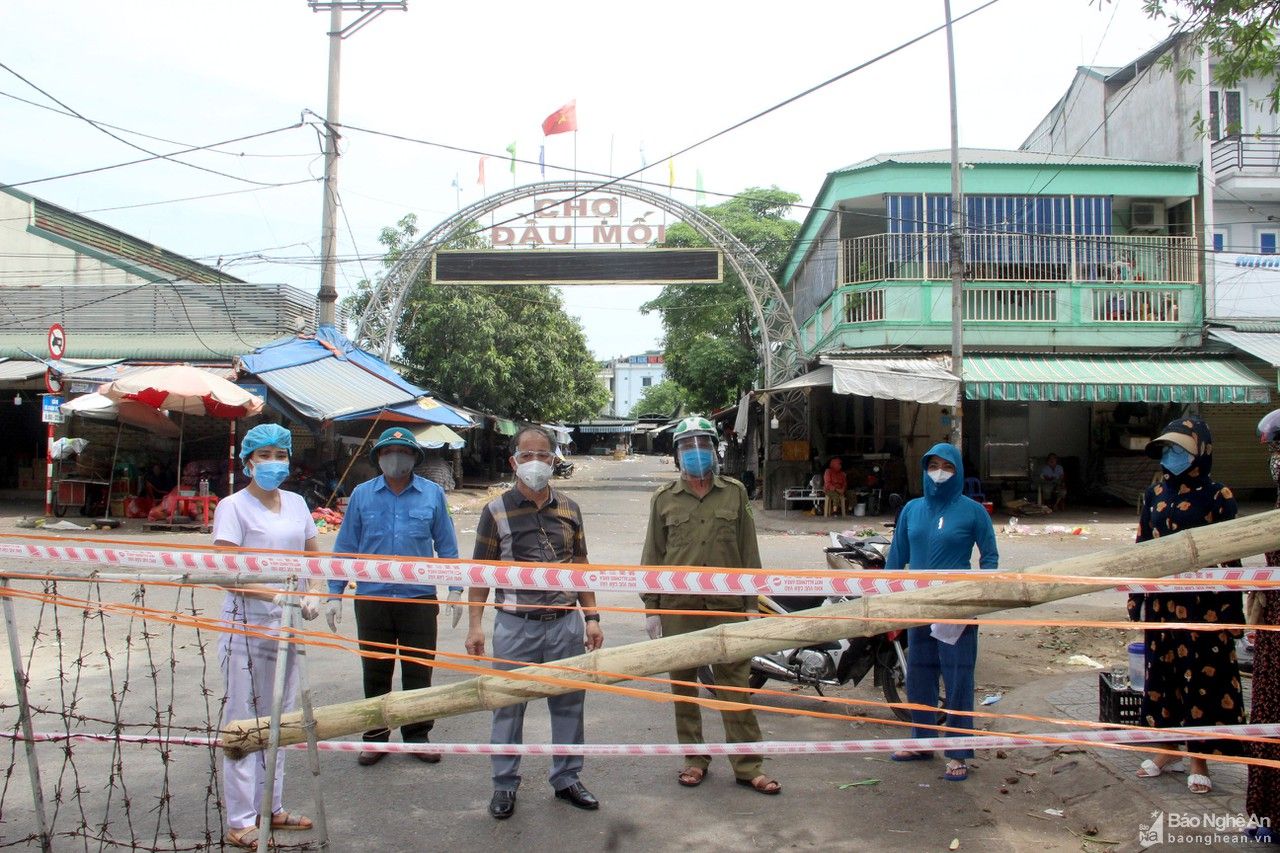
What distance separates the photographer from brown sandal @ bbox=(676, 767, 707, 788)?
4496 mm

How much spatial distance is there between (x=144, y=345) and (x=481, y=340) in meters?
9.73

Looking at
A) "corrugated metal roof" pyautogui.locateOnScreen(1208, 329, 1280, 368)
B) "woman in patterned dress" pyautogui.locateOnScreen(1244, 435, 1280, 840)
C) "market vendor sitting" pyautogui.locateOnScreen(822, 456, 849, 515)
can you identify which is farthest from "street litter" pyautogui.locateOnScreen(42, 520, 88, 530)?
"corrugated metal roof" pyautogui.locateOnScreen(1208, 329, 1280, 368)

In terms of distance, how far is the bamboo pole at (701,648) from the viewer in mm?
3180

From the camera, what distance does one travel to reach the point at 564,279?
2255cm

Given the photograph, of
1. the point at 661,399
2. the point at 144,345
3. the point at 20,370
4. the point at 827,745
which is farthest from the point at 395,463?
the point at 661,399

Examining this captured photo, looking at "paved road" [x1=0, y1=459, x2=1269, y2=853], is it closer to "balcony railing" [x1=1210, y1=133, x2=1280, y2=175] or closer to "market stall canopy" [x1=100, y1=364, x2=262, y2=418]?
"market stall canopy" [x1=100, y1=364, x2=262, y2=418]

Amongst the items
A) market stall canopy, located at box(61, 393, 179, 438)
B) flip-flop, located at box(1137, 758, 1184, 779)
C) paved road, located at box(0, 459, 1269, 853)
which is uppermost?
market stall canopy, located at box(61, 393, 179, 438)

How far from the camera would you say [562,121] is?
22.0 m

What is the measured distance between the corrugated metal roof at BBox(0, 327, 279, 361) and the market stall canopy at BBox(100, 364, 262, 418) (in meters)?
4.93

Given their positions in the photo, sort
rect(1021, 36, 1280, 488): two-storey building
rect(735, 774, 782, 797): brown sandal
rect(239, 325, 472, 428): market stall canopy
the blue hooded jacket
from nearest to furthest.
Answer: rect(735, 774, 782, 797): brown sandal
the blue hooded jacket
rect(239, 325, 472, 428): market stall canopy
rect(1021, 36, 1280, 488): two-storey building

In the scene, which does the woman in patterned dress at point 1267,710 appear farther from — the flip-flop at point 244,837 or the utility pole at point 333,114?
the utility pole at point 333,114

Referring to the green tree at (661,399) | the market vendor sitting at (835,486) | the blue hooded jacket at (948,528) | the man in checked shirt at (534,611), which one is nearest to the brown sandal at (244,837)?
the man in checked shirt at (534,611)

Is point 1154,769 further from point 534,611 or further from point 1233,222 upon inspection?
point 1233,222

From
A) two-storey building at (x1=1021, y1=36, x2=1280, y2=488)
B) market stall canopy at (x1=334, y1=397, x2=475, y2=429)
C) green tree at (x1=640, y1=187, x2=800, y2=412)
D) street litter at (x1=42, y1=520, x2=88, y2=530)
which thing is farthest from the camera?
green tree at (x1=640, y1=187, x2=800, y2=412)
